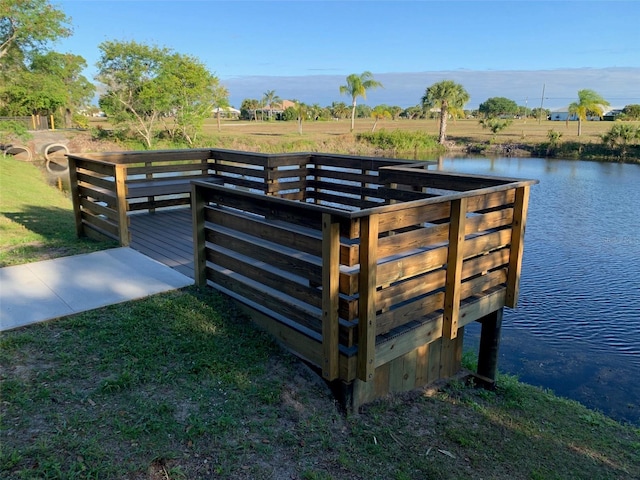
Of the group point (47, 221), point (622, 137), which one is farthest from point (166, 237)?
point (622, 137)

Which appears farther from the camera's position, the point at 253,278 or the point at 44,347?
the point at 253,278

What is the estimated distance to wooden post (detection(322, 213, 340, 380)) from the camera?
3.14 m

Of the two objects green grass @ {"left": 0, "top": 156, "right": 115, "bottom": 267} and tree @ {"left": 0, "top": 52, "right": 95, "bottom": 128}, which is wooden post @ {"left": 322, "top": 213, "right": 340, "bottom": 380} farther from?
tree @ {"left": 0, "top": 52, "right": 95, "bottom": 128}

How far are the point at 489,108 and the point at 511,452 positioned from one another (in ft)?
342

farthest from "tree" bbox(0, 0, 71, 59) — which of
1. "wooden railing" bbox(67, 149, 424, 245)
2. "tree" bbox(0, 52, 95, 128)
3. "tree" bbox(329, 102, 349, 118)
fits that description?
"tree" bbox(329, 102, 349, 118)

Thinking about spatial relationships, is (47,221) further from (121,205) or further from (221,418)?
(221,418)

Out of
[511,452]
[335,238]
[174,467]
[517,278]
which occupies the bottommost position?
[511,452]

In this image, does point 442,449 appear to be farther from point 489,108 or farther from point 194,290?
point 489,108

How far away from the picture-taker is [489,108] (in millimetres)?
99000

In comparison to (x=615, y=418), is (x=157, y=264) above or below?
above

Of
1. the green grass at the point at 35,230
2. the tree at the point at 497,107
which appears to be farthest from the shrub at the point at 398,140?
the tree at the point at 497,107

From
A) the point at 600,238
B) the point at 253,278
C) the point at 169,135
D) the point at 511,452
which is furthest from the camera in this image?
the point at 169,135

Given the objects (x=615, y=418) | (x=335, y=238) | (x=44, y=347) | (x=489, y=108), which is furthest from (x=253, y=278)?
(x=489, y=108)

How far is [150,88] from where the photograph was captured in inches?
1179
